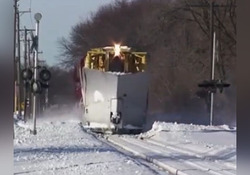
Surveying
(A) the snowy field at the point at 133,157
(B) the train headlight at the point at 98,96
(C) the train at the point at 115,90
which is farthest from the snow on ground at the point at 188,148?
(B) the train headlight at the point at 98,96

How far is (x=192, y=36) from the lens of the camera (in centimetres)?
4259

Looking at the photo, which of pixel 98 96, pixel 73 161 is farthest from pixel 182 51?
pixel 73 161

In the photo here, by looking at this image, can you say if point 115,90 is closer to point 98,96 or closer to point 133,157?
point 98,96

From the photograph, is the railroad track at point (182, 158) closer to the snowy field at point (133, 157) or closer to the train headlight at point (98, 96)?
the snowy field at point (133, 157)

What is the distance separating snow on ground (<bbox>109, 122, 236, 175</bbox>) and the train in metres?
0.88

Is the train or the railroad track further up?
the train

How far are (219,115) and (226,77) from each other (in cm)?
200

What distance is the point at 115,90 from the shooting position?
27.1m

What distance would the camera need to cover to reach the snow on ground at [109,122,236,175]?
579 inches

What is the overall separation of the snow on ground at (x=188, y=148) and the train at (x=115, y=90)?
88 cm

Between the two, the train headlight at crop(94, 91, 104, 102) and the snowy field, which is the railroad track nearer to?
the snowy field

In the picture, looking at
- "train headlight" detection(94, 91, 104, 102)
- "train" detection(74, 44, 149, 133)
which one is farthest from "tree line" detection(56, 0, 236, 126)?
"train headlight" detection(94, 91, 104, 102)

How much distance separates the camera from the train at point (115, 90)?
2727 cm

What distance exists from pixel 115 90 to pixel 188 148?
6.73 meters
